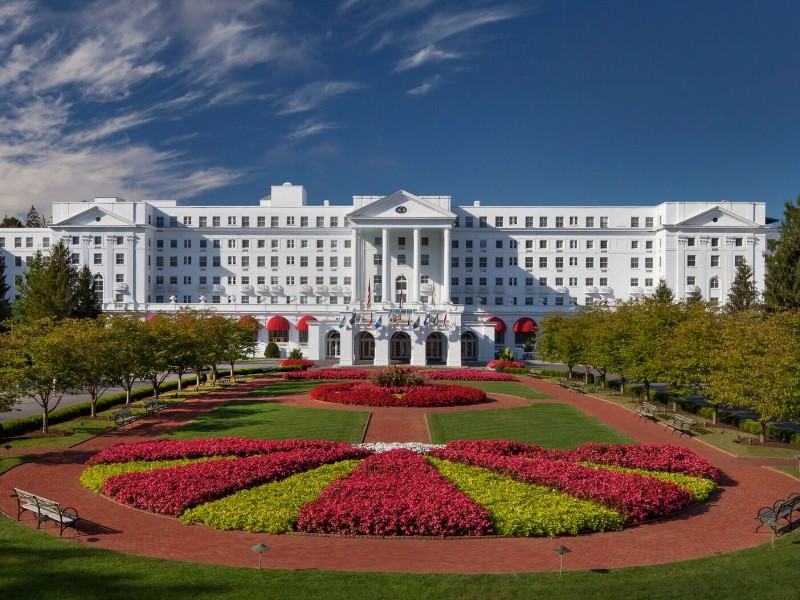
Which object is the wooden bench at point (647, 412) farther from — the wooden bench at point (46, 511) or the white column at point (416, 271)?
the white column at point (416, 271)

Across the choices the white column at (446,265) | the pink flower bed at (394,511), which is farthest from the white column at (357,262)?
the pink flower bed at (394,511)

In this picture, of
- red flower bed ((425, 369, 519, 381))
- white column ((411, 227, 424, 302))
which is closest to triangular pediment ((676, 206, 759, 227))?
white column ((411, 227, 424, 302))

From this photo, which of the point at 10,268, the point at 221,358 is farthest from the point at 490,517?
the point at 10,268

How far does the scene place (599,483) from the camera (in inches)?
794

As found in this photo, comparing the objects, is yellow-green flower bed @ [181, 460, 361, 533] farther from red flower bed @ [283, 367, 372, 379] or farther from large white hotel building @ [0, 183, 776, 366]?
large white hotel building @ [0, 183, 776, 366]

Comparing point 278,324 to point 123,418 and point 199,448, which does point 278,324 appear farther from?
point 199,448

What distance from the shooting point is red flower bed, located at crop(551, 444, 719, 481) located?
23.0 meters

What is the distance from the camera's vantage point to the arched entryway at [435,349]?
7669cm

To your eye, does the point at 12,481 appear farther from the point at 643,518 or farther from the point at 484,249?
the point at 484,249

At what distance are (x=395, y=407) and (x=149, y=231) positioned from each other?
65622 mm

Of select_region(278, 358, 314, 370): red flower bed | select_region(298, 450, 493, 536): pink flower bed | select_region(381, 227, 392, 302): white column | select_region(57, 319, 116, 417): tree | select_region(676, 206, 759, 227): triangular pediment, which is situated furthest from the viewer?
select_region(676, 206, 759, 227): triangular pediment

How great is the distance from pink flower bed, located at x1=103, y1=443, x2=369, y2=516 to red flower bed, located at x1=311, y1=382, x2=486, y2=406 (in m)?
15.6

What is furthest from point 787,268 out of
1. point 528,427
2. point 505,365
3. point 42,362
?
point 42,362

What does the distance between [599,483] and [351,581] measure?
988 centimetres
